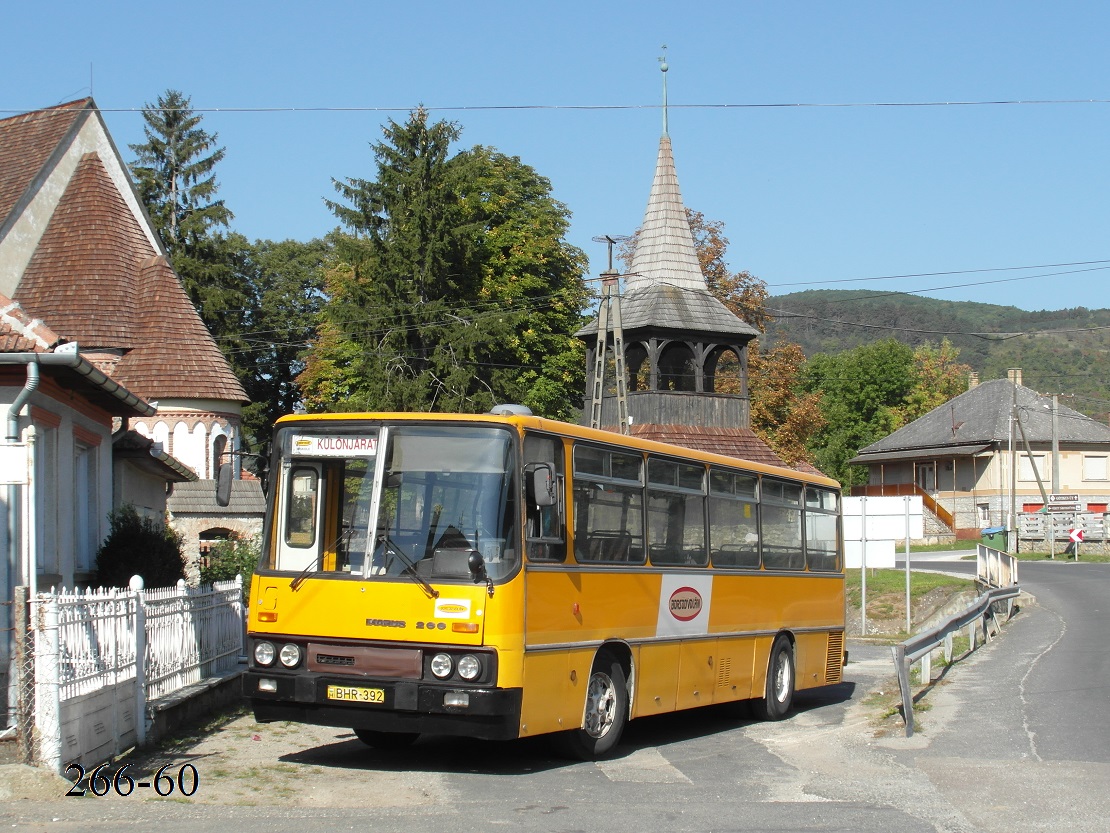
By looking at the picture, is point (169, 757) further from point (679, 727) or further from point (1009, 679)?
point (1009, 679)

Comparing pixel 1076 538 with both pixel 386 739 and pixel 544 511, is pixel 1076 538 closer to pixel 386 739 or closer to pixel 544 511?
pixel 386 739

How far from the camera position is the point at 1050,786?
33.5 ft

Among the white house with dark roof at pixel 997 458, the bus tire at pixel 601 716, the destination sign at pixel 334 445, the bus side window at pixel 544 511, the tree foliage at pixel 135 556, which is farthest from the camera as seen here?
the white house with dark roof at pixel 997 458

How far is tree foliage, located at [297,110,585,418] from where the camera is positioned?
4706 cm

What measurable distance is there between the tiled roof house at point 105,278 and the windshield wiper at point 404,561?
17.5 metres

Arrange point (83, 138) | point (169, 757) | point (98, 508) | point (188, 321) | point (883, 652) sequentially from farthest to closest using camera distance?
point (188, 321)
point (83, 138)
point (883, 652)
point (98, 508)
point (169, 757)

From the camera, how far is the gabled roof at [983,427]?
72.8 m

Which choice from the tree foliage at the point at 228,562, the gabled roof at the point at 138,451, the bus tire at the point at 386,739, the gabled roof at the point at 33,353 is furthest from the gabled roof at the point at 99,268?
the bus tire at the point at 386,739

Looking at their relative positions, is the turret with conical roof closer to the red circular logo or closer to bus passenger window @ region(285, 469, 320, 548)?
the red circular logo

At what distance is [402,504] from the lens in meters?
10.6

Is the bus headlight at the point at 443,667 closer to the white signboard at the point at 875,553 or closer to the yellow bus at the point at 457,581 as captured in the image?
the yellow bus at the point at 457,581

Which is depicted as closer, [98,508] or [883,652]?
[98,508]

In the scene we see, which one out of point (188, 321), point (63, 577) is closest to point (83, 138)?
point (188, 321)

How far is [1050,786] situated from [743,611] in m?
4.93
